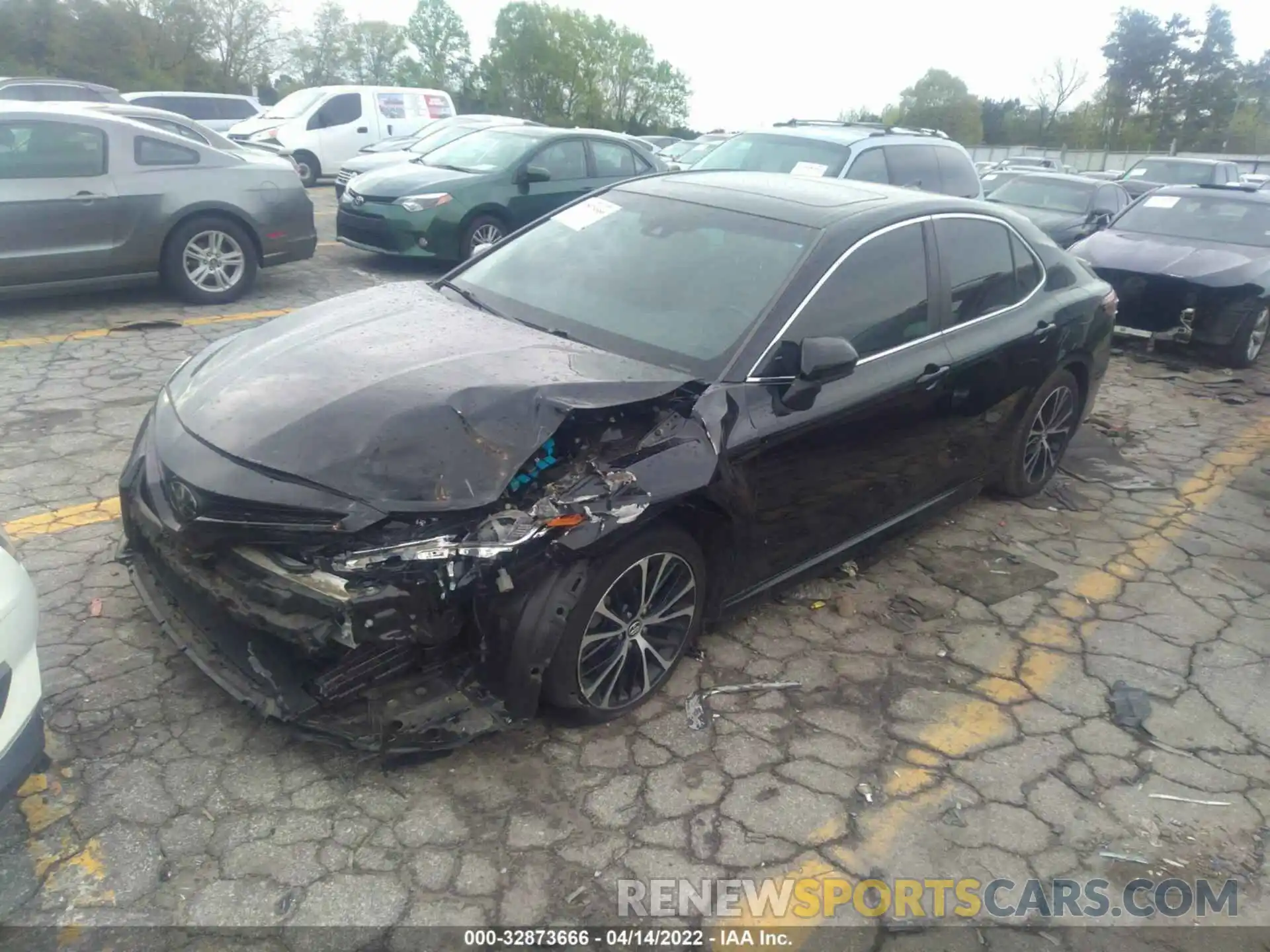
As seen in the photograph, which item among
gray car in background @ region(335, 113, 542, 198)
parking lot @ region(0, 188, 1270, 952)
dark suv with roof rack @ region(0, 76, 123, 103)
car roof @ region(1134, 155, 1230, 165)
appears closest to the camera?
parking lot @ region(0, 188, 1270, 952)

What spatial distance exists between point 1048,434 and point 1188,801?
8.46 ft

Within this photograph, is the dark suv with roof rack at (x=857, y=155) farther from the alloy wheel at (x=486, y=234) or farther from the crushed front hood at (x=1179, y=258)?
the alloy wheel at (x=486, y=234)

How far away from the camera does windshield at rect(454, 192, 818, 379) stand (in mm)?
3471

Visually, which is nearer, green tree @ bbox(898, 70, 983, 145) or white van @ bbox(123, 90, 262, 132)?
white van @ bbox(123, 90, 262, 132)

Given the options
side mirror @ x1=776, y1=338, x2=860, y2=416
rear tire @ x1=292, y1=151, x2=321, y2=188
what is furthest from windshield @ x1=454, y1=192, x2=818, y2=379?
rear tire @ x1=292, y1=151, x2=321, y2=188

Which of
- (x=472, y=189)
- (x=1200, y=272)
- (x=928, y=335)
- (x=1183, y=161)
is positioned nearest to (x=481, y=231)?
(x=472, y=189)

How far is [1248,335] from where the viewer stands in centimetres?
830

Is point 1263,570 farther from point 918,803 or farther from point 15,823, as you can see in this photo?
point 15,823

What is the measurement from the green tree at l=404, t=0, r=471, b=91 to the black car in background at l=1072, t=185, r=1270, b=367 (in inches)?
2509

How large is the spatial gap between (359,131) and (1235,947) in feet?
61.5

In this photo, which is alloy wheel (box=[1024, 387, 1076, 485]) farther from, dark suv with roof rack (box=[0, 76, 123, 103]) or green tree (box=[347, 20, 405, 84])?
green tree (box=[347, 20, 405, 84])

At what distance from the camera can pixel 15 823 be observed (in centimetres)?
257

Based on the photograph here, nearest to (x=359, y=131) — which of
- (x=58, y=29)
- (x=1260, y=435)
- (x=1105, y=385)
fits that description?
(x=1105, y=385)

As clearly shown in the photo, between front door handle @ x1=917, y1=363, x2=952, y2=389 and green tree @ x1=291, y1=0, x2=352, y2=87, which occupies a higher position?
green tree @ x1=291, y1=0, x2=352, y2=87
